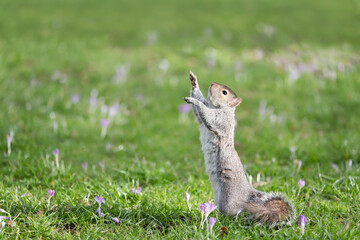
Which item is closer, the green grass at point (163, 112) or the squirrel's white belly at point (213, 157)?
the squirrel's white belly at point (213, 157)

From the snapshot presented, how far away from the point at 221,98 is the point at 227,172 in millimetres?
773

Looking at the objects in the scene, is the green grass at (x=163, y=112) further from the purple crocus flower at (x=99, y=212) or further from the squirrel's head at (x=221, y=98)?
the squirrel's head at (x=221, y=98)

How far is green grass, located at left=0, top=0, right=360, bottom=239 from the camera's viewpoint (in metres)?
4.34

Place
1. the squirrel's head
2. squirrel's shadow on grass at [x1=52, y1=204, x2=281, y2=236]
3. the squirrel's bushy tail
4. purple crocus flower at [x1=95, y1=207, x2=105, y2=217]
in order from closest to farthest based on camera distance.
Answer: the squirrel's bushy tail < squirrel's shadow on grass at [x1=52, y1=204, x2=281, y2=236] < purple crocus flower at [x1=95, y1=207, x2=105, y2=217] < the squirrel's head

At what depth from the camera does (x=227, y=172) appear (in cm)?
407

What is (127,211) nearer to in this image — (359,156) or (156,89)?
(359,156)

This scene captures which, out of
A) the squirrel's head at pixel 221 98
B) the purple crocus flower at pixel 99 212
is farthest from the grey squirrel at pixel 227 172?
the purple crocus flower at pixel 99 212

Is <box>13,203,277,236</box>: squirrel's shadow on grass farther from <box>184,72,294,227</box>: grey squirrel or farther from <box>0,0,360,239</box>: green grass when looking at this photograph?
<box>184,72,294,227</box>: grey squirrel

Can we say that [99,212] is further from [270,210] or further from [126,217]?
[270,210]

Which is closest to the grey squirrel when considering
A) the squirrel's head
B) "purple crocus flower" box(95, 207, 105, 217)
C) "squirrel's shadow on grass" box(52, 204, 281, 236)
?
the squirrel's head

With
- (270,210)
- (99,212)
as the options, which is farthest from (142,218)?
(270,210)

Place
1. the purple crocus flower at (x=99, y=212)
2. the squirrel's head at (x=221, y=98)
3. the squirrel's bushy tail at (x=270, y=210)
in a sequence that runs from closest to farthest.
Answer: the squirrel's bushy tail at (x=270, y=210), the purple crocus flower at (x=99, y=212), the squirrel's head at (x=221, y=98)

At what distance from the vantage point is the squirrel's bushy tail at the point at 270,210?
3902mm

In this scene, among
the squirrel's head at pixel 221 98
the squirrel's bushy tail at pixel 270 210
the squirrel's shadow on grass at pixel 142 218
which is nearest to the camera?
the squirrel's bushy tail at pixel 270 210
